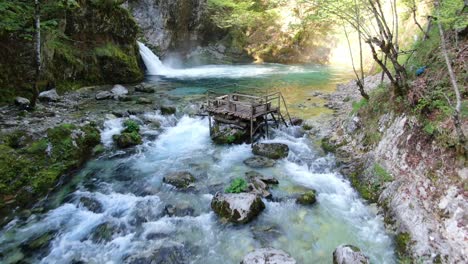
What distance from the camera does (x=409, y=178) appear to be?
28.4 ft

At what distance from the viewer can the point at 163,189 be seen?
1105 centimetres

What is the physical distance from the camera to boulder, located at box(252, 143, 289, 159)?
1332cm

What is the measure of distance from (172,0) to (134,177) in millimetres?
30212

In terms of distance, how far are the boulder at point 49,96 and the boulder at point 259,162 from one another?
11.9 metres

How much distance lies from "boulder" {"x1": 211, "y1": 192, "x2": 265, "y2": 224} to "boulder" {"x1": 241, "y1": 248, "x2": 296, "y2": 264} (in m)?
1.59

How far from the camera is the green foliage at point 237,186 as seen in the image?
34.2ft

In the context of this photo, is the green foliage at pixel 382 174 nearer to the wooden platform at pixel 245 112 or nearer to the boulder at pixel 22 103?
the wooden platform at pixel 245 112

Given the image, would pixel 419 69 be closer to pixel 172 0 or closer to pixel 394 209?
pixel 394 209

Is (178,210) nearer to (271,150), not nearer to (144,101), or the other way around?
(271,150)

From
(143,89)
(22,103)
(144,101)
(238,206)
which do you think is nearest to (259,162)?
(238,206)

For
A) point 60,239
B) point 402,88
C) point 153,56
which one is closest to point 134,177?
point 60,239

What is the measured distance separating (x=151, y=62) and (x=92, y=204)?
2557 cm

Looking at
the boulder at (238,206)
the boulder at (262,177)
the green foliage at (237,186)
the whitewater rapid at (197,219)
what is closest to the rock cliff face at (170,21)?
the whitewater rapid at (197,219)

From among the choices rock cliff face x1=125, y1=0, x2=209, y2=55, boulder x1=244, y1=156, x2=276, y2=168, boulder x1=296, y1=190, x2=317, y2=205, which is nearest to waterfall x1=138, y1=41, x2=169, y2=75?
rock cliff face x1=125, y1=0, x2=209, y2=55
